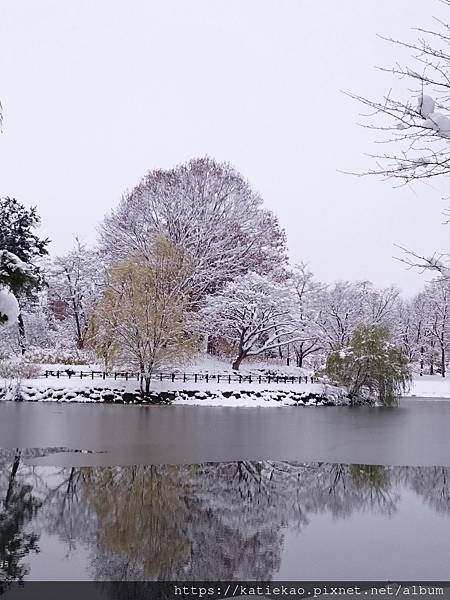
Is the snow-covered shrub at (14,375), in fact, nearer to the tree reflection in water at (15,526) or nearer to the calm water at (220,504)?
the calm water at (220,504)

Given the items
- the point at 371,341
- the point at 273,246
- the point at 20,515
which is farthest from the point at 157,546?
the point at 273,246

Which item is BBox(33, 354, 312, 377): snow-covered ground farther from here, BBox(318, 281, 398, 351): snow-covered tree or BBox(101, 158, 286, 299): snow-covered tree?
BBox(318, 281, 398, 351): snow-covered tree

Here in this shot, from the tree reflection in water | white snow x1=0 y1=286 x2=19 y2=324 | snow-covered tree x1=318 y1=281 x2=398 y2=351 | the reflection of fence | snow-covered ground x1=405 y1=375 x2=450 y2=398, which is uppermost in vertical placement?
snow-covered tree x1=318 y1=281 x2=398 y2=351

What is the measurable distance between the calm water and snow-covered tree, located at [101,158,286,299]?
18.8 m

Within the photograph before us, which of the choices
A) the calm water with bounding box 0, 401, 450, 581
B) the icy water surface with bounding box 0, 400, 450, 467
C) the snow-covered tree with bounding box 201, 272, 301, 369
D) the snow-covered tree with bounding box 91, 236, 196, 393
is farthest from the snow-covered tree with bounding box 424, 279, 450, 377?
the calm water with bounding box 0, 401, 450, 581

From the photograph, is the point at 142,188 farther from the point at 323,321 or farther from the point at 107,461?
the point at 107,461

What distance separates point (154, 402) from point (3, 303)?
69.8 ft

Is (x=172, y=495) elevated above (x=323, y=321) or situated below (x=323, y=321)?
below

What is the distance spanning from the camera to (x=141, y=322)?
27.6 m

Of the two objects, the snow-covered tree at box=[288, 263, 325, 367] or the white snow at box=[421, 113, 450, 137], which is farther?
the snow-covered tree at box=[288, 263, 325, 367]

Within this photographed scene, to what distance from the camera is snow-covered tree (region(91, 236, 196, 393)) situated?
27594 mm

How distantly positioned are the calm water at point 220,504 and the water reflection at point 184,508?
0.02 m

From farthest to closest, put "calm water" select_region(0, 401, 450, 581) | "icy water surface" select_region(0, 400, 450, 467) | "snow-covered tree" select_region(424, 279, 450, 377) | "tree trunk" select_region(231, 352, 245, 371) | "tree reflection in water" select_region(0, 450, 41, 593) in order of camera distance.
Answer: "snow-covered tree" select_region(424, 279, 450, 377) < "tree trunk" select_region(231, 352, 245, 371) < "icy water surface" select_region(0, 400, 450, 467) < "calm water" select_region(0, 401, 450, 581) < "tree reflection in water" select_region(0, 450, 41, 593)

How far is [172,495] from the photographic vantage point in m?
8.88
